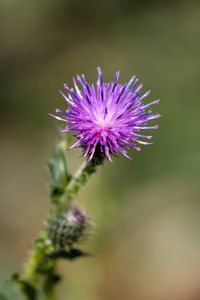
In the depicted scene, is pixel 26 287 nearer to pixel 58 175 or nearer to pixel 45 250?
pixel 45 250

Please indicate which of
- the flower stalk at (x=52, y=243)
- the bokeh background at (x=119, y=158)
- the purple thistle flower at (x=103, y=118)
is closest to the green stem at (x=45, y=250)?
the flower stalk at (x=52, y=243)

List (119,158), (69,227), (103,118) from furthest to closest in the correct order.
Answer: (119,158)
(69,227)
(103,118)

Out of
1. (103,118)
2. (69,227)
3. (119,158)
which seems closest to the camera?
(103,118)

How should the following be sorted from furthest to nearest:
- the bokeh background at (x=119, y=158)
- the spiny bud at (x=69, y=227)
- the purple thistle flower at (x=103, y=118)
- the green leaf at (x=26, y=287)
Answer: the bokeh background at (x=119, y=158) → the spiny bud at (x=69, y=227) → the green leaf at (x=26, y=287) → the purple thistle flower at (x=103, y=118)

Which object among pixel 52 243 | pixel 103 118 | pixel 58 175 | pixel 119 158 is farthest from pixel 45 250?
pixel 119 158

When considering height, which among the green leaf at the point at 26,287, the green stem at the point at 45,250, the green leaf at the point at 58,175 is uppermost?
the green leaf at the point at 58,175

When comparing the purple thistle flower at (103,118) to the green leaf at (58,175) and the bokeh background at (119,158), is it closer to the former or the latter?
the green leaf at (58,175)

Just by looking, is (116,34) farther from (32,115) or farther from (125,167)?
(125,167)

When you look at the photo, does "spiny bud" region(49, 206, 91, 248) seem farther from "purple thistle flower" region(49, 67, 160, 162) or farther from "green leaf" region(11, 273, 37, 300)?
"purple thistle flower" region(49, 67, 160, 162)
